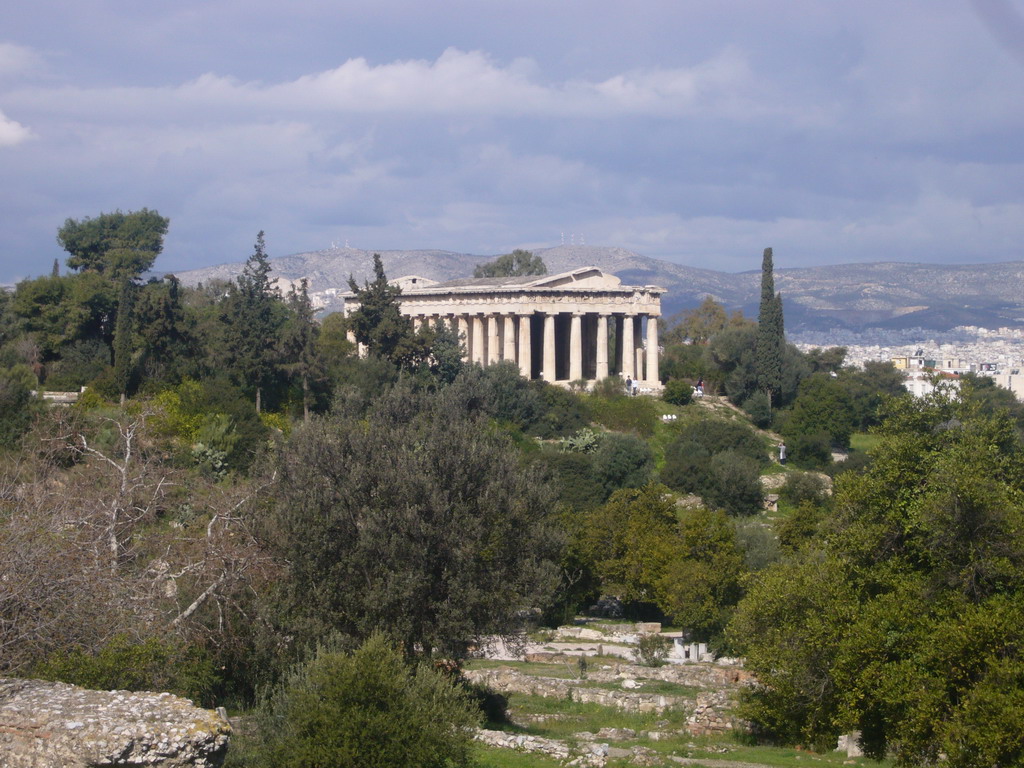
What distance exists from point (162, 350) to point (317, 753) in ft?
122

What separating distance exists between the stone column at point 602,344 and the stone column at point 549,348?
2.51m

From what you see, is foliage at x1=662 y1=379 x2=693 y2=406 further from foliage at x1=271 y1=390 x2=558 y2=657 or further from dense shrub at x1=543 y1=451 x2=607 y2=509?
foliage at x1=271 y1=390 x2=558 y2=657

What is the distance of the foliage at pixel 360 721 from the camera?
13797 mm

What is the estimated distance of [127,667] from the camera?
1620 centimetres

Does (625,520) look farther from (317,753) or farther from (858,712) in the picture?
(317,753)

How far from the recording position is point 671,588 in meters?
34.2

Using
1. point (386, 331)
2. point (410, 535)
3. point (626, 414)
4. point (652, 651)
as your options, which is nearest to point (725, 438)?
point (626, 414)

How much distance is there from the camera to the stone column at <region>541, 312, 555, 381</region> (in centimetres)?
6431

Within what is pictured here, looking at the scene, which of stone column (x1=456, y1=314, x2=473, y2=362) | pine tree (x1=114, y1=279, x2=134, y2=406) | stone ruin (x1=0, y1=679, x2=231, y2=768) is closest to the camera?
stone ruin (x1=0, y1=679, x2=231, y2=768)

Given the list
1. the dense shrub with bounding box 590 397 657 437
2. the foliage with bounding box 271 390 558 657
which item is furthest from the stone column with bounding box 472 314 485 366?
the foliage with bounding box 271 390 558 657

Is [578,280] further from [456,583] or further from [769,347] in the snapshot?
[456,583]

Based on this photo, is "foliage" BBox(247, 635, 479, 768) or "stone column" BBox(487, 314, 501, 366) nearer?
"foliage" BBox(247, 635, 479, 768)

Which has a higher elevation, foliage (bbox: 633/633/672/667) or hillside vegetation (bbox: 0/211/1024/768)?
hillside vegetation (bbox: 0/211/1024/768)

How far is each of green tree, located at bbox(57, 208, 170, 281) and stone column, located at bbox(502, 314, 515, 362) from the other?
63.2 feet
